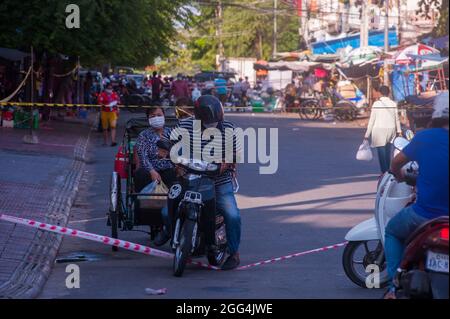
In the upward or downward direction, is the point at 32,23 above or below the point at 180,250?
above

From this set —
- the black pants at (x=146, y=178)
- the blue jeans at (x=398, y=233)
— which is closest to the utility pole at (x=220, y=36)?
the black pants at (x=146, y=178)

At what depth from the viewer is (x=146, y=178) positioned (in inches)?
428

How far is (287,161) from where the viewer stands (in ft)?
74.5

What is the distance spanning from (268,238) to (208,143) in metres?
2.65

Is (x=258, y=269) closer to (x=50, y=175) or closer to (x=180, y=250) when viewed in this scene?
(x=180, y=250)

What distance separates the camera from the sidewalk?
910 centimetres

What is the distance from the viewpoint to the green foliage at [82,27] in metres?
27.9

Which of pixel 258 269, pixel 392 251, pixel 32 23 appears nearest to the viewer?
pixel 392 251

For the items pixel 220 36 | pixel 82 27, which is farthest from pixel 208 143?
pixel 220 36

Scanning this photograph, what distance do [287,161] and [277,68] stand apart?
3110 cm

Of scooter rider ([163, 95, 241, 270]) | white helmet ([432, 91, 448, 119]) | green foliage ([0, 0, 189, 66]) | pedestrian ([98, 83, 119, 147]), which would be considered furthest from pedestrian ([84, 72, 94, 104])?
white helmet ([432, 91, 448, 119])

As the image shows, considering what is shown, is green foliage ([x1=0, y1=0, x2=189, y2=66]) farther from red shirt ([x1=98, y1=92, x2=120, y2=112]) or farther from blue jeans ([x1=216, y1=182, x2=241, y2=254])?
blue jeans ([x1=216, y1=182, x2=241, y2=254])

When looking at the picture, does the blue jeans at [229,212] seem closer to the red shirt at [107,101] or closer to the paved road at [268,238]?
the paved road at [268,238]

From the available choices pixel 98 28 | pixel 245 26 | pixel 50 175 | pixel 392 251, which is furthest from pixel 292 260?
pixel 245 26
